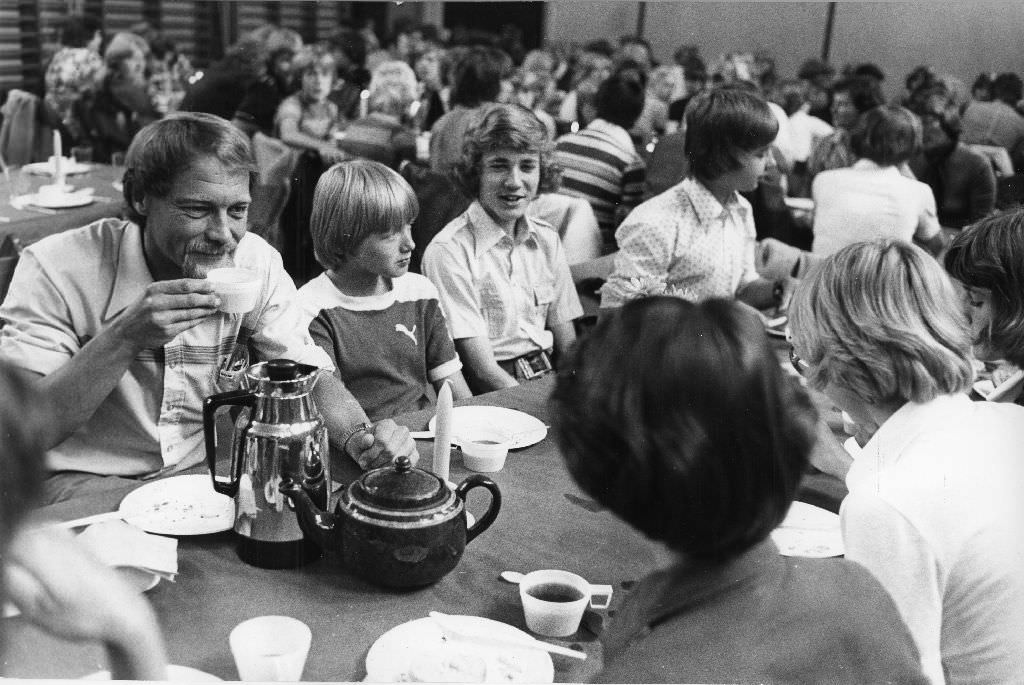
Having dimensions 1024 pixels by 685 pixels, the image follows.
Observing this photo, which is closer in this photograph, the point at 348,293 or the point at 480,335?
the point at 348,293

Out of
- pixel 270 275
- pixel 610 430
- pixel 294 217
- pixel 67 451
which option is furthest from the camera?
pixel 294 217

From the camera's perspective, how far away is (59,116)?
435 centimetres

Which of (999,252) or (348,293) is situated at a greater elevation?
(999,252)

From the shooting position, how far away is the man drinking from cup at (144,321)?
1.51 m

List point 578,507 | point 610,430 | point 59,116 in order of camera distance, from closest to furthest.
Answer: point 610,430
point 578,507
point 59,116

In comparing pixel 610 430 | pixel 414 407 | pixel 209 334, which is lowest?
pixel 414 407

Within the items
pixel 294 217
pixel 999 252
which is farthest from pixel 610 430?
pixel 294 217

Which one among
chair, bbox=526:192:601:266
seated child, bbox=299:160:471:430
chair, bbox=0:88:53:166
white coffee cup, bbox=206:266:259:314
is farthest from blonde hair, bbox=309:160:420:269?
chair, bbox=0:88:53:166

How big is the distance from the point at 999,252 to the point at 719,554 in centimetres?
95

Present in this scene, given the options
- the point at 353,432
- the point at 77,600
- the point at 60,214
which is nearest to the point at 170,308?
the point at 353,432

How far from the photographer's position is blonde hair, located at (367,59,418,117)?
4832mm

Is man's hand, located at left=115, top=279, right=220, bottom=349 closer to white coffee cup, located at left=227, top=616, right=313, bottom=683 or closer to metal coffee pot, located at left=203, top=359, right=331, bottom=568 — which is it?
metal coffee pot, located at left=203, top=359, right=331, bottom=568

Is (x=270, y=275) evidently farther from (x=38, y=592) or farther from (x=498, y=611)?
(x=38, y=592)

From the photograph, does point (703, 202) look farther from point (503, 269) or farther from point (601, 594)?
point (601, 594)
